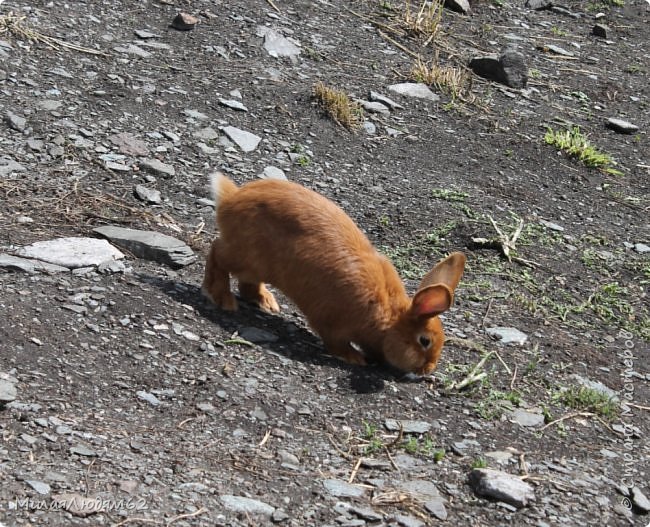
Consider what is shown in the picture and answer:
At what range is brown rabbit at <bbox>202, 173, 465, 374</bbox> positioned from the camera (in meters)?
5.91

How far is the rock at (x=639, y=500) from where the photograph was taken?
5035mm

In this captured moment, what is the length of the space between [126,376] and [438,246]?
3.20m

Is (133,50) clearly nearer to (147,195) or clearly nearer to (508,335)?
(147,195)

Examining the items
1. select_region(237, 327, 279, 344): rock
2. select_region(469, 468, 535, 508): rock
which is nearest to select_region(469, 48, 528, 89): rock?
select_region(237, 327, 279, 344): rock

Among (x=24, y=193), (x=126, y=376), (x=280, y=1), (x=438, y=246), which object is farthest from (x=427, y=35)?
(x=126, y=376)

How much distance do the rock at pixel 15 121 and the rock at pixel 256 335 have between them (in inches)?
115

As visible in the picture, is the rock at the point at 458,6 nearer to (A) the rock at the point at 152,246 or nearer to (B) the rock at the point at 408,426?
(A) the rock at the point at 152,246

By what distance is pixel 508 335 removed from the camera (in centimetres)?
664

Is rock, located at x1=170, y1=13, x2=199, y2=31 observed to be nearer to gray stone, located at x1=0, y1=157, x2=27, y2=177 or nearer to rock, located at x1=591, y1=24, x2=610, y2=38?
gray stone, located at x1=0, y1=157, x2=27, y2=177

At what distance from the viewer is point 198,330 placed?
19.1 feet

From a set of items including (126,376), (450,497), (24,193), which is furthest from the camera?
(24,193)

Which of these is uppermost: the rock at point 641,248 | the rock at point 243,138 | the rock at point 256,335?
the rock at point 641,248

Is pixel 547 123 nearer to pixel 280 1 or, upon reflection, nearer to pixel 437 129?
pixel 437 129

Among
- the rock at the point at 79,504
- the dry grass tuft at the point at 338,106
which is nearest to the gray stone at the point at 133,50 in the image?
the dry grass tuft at the point at 338,106
